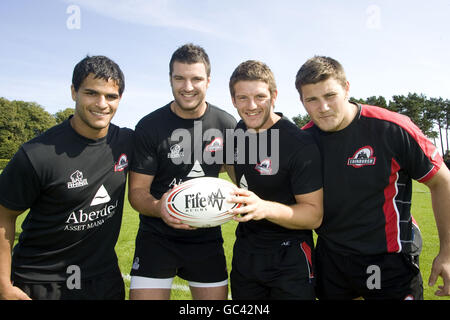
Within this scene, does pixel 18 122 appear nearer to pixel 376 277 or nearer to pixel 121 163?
pixel 121 163

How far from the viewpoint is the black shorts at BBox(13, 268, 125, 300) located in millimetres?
2916

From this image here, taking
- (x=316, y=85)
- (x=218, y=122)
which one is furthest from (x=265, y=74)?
(x=218, y=122)

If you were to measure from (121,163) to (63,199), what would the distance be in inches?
26.0

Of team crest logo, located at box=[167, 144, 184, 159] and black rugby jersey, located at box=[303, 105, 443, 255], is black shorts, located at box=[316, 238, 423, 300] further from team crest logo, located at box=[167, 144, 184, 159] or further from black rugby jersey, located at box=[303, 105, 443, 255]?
team crest logo, located at box=[167, 144, 184, 159]

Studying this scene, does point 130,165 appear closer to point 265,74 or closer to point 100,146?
point 100,146

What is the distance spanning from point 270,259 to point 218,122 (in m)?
1.64

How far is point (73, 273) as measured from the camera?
9.88ft

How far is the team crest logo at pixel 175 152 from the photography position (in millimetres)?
3342

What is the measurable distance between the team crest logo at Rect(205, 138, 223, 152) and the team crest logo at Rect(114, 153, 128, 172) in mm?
901

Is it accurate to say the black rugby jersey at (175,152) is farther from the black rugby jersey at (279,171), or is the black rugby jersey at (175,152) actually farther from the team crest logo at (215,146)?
the black rugby jersey at (279,171)

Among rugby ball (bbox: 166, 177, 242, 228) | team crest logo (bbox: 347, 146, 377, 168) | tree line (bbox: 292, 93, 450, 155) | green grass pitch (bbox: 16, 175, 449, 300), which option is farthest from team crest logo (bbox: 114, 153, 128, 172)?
tree line (bbox: 292, 93, 450, 155)

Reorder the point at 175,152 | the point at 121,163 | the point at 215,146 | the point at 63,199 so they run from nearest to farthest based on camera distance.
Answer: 1. the point at 63,199
2. the point at 121,163
3. the point at 175,152
4. the point at 215,146

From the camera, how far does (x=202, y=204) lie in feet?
9.07

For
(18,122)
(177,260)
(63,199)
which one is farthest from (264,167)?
(18,122)
